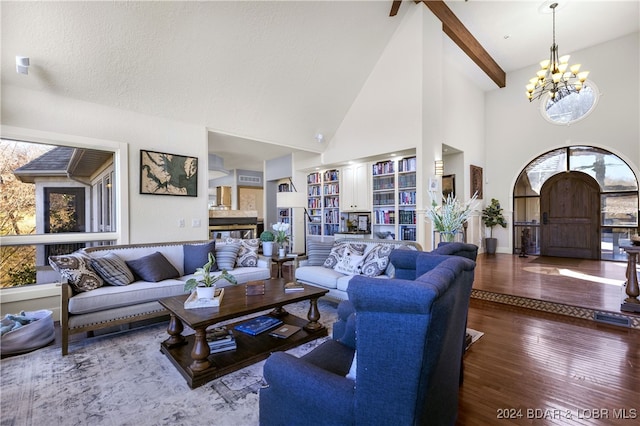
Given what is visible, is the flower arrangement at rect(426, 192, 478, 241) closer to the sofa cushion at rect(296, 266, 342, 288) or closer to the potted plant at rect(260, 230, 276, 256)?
the sofa cushion at rect(296, 266, 342, 288)

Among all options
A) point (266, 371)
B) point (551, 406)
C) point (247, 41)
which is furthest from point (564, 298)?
point (247, 41)

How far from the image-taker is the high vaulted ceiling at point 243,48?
3080 millimetres

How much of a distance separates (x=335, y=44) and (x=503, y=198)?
6.11m

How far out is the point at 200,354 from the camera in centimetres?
203

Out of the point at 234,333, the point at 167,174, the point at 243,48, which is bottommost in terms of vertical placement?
the point at 234,333

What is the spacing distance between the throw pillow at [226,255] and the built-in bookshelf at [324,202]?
11.0ft

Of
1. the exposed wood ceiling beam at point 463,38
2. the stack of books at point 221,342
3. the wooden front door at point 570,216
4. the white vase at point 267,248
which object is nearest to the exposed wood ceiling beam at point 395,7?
the exposed wood ceiling beam at point 463,38

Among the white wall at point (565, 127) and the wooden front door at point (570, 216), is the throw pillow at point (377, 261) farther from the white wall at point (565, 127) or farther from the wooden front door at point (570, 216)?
the wooden front door at point (570, 216)

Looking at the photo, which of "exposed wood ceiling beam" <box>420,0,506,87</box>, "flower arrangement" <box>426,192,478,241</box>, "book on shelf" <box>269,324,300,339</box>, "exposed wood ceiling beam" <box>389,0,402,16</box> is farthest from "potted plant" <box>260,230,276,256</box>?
"exposed wood ceiling beam" <box>420,0,506,87</box>

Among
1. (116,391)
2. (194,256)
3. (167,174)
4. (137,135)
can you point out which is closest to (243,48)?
(137,135)

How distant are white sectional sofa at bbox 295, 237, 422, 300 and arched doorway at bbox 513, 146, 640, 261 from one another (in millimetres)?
5748

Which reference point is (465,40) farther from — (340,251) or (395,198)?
(340,251)

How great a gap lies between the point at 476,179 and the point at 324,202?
158 inches

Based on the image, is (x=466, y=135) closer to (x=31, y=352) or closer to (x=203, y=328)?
(x=203, y=328)
